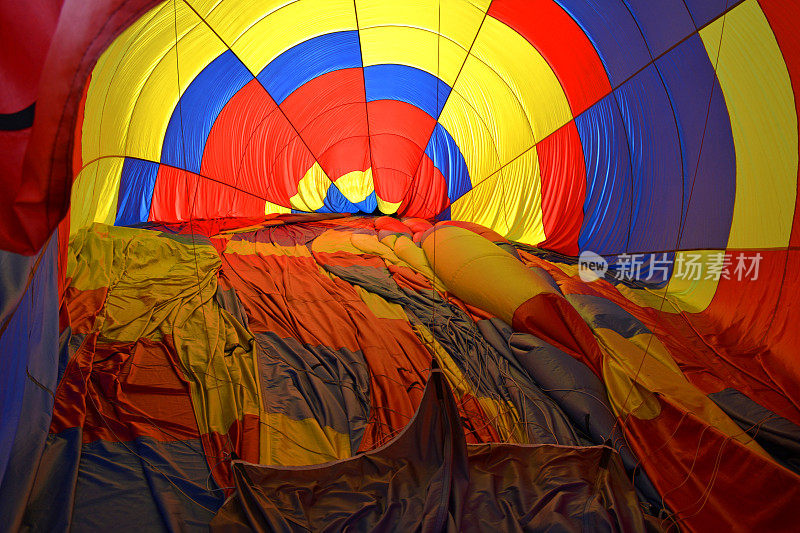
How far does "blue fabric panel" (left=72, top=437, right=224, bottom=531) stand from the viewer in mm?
1567

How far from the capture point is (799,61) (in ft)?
9.57

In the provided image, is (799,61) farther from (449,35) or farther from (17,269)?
(17,269)

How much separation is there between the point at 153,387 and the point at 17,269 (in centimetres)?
97

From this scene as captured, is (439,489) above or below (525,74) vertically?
below

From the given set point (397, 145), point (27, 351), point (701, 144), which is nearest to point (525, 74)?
point (701, 144)

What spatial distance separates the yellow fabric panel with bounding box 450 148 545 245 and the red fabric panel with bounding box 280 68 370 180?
6.47 ft

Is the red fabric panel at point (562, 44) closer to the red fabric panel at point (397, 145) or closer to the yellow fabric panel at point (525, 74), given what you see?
the yellow fabric panel at point (525, 74)

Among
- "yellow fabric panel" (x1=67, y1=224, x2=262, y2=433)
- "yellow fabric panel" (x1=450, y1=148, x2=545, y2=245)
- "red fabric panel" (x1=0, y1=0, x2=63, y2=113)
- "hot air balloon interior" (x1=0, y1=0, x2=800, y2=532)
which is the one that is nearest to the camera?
"red fabric panel" (x1=0, y1=0, x2=63, y2=113)

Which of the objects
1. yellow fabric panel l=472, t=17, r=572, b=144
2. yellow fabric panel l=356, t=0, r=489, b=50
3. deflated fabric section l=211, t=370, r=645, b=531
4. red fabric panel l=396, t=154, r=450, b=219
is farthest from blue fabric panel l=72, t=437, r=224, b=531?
red fabric panel l=396, t=154, r=450, b=219

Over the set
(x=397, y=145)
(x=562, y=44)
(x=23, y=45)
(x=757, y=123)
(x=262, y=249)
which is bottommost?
(x=262, y=249)

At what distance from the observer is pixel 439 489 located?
1697 millimetres

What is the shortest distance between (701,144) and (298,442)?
3.49 meters

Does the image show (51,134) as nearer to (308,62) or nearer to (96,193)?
(96,193)

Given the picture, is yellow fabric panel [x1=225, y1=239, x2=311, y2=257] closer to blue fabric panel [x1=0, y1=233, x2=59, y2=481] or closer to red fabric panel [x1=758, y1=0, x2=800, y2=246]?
blue fabric panel [x1=0, y1=233, x2=59, y2=481]
